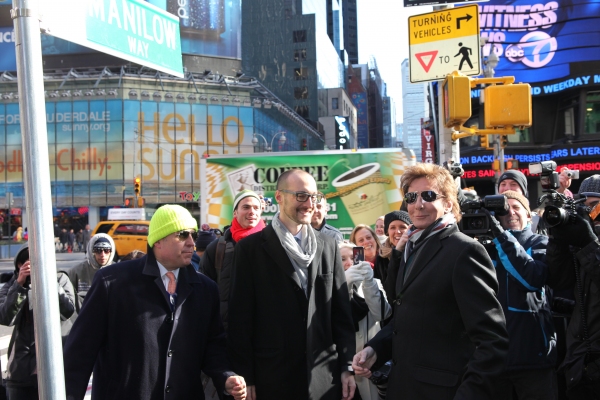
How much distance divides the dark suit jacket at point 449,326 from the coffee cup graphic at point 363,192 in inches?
408

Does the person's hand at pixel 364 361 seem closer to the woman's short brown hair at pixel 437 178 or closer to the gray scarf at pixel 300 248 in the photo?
the gray scarf at pixel 300 248

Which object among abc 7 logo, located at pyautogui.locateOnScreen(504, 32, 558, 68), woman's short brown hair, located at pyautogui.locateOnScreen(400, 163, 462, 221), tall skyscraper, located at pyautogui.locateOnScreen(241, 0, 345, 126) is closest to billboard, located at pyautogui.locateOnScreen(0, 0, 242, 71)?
tall skyscraper, located at pyautogui.locateOnScreen(241, 0, 345, 126)

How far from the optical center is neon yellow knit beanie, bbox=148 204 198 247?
3372 millimetres

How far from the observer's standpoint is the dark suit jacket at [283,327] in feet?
11.5

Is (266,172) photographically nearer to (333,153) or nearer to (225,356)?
(333,153)

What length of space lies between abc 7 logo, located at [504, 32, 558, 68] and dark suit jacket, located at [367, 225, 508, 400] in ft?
97.8

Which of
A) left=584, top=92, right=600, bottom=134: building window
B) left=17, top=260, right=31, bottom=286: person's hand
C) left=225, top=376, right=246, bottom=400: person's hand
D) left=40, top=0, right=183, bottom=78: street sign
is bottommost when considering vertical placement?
left=225, top=376, right=246, bottom=400: person's hand

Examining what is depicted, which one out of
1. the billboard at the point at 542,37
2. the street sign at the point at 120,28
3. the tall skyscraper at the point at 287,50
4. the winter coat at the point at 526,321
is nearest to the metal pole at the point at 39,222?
the street sign at the point at 120,28

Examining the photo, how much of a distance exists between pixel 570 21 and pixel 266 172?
23.0 m

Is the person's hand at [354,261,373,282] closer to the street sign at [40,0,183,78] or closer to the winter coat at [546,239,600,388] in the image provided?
the winter coat at [546,239,600,388]

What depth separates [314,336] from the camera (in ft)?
11.7

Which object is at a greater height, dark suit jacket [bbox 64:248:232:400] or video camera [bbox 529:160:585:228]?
video camera [bbox 529:160:585:228]

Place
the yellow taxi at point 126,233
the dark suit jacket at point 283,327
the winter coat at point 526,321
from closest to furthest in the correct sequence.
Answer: the dark suit jacket at point 283,327 < the winter coat at point 526,321 < the yellow taxi at point 126,233

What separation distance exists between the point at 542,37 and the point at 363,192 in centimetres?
2149
